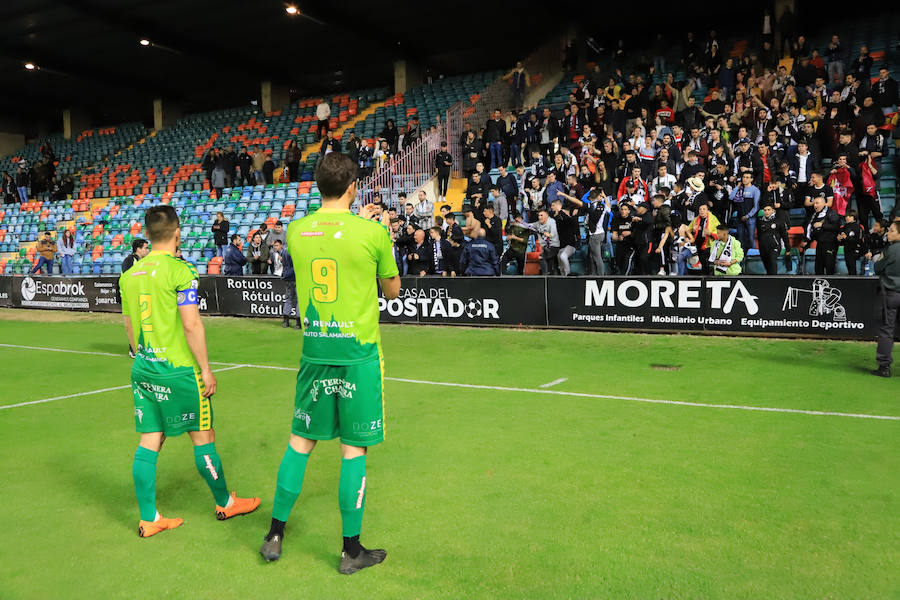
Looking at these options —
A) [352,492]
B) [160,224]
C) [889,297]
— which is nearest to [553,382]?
[889,297]

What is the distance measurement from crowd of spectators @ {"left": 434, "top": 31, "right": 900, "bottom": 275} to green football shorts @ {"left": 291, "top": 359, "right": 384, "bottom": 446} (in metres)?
10.5

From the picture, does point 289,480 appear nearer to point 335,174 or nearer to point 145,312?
point 145,312

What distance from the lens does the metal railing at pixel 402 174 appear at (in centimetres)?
2170

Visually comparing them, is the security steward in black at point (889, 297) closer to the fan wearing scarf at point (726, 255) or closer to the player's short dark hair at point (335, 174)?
the fan wearing scarf at point (726, 255)

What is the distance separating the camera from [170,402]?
4352 mm

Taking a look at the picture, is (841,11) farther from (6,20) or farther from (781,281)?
(6,20)

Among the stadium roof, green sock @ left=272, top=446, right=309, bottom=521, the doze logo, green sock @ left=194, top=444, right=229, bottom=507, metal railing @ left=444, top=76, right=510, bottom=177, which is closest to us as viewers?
green sock @ left=272, top=446, right=309, bottom=521

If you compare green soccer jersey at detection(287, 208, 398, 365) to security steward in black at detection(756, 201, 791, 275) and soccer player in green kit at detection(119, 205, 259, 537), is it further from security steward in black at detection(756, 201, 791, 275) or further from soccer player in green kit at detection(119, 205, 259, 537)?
security steward in black at detection(756, 201, 791, 275)

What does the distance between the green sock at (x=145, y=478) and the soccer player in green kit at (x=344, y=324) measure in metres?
1.18

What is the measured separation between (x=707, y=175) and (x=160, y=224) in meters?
13.4

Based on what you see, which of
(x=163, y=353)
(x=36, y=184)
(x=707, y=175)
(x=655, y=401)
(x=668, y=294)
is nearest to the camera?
(x=163, y=353)

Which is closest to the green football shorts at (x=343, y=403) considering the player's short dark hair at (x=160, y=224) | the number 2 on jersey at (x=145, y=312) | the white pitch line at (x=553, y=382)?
the number 2 on jersey at (x=145, y=312)

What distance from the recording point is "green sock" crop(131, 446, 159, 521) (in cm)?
439

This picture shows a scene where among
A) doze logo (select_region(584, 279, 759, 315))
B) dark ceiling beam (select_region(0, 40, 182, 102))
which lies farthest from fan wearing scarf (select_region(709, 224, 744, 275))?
dark ceiling beam (select_region(0, 40, 182, 102))
